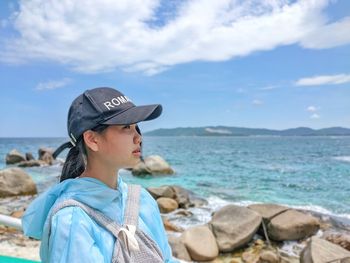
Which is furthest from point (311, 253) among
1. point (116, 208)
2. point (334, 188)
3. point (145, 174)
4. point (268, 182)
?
point (145, 174)

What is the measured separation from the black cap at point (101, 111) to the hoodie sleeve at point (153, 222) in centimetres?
40

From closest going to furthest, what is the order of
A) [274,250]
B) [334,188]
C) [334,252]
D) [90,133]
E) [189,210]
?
1. [90,133]
2. [334,252]
3. [274,250]
4. [189,210]
5. [334,188]

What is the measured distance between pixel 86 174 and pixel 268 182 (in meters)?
21.0

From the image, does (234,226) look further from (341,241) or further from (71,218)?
(71,218)

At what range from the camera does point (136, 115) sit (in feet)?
4.87

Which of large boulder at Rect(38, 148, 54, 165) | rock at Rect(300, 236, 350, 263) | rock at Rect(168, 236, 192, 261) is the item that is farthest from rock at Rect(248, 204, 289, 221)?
large boulder at Rect(38, 148, 54, 165)

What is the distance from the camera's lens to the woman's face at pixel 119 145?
1.49 meters

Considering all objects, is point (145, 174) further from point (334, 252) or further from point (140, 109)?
point (140, 109)

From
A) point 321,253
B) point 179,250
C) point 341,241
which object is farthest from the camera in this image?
point 341,241

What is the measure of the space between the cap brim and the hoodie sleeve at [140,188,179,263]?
396 millimetres

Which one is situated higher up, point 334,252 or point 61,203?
point 61,203

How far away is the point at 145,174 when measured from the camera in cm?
2298

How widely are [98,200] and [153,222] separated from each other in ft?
1.05

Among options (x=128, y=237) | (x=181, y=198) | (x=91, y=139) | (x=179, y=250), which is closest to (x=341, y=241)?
(x=179, y=250)
